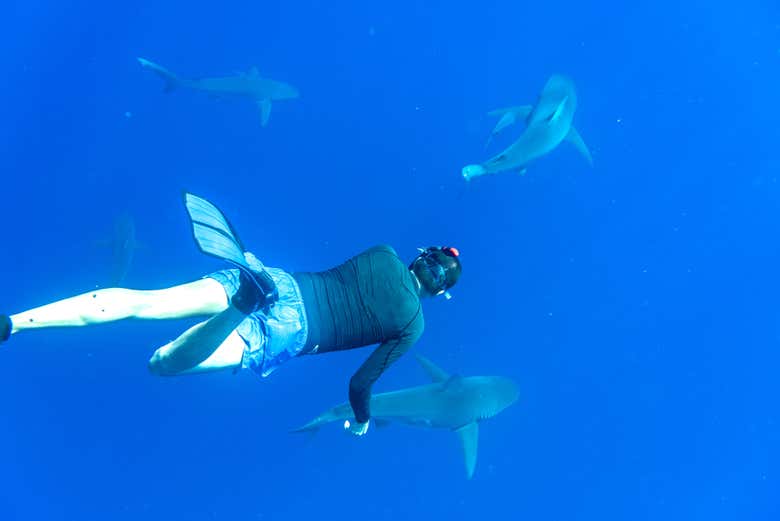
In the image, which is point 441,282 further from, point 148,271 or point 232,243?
point 148,271

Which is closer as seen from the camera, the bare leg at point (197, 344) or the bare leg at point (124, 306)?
the bare leg at point (197, 344)

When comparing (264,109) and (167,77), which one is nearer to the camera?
(167,77)

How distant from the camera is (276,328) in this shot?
4.12m

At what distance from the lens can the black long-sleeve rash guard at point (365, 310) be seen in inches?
161

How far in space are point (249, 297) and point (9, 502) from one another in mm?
11653

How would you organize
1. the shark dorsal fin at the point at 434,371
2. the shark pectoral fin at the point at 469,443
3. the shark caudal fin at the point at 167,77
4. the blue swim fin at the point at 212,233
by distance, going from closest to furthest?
the blue swim fin at the point at 212,233
the shark dorsal fin at the point at 434,371
the shark pectoral fin at the point at 469,443
the shark caudal fin at the point at 167,77

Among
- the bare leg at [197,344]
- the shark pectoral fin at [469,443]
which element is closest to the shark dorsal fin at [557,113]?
the shark pectoral fin at [469,443]

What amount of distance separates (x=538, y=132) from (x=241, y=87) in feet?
21.8

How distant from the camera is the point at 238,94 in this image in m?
12.1

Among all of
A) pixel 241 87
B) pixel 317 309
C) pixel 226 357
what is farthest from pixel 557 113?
pixel 241 87

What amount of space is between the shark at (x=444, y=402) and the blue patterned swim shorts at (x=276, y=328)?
3.73 meters

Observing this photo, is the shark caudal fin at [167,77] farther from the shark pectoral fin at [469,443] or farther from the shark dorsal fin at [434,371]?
the shark pectoral fin at [469,443]

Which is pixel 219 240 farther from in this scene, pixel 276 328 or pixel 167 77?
pixel 167 77

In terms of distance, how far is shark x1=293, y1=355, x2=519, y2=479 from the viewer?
8.22 m
